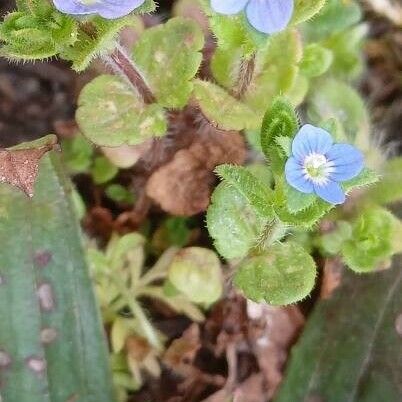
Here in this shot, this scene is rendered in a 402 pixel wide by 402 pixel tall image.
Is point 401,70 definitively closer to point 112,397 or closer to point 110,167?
point 110,167

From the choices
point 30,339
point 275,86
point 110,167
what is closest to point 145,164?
point 110,167

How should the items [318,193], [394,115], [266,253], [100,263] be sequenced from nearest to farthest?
[318,193] < [266,253] < [100,263] < [394,115]

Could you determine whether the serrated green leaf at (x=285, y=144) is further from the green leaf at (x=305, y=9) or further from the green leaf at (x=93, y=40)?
the green leaf at (x=93, y=40)

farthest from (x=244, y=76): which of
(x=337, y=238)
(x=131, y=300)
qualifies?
(x=131, y=300)

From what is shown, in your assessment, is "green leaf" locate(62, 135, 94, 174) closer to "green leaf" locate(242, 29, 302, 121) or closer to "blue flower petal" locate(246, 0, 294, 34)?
"green leaf" locate(242, 29, 302, 121)

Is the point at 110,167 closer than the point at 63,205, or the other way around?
the point at 63,205

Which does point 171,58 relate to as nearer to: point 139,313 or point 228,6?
point 228,6

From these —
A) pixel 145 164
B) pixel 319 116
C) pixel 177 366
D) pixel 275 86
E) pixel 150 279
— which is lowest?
pixel 177 366
